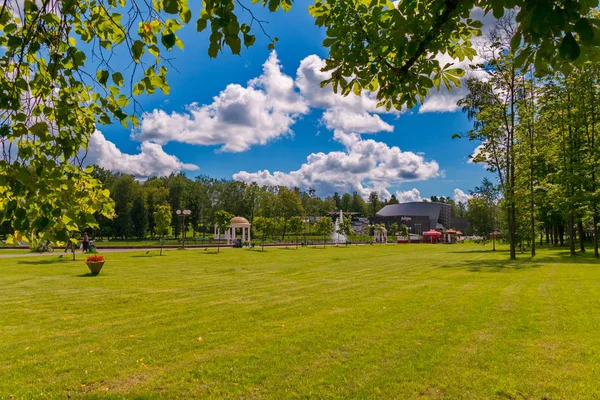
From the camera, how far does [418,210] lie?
379 ft

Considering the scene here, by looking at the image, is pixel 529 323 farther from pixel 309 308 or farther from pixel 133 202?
pixel 133 202

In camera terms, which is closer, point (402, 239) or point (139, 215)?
point (139, 215)

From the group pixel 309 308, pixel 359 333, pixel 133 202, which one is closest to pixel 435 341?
pixel 359 333

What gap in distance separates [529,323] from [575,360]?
A: 1994 millimetres

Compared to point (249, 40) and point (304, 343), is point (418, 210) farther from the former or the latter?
point (249, 40)

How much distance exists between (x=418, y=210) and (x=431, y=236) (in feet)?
122

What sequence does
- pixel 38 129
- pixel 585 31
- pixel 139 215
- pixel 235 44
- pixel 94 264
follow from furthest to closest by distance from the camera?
pixel 139 215, pixel 94 264, pixel 38 129, pixel 235 44, pixel 585 31

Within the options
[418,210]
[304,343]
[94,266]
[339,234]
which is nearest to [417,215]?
[418,210]

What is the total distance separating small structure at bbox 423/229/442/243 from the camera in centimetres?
7718

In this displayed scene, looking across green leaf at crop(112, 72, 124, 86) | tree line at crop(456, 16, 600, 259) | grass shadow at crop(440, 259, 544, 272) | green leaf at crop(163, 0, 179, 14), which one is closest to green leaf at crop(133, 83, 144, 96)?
green leaf at crop(112, 72, 124, 86)

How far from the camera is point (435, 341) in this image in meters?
6.02

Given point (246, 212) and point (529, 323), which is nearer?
point (529, 323)

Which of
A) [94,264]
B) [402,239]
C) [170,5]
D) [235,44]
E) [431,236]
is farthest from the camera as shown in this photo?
[402,239]

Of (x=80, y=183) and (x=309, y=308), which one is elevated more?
(x=80, y=183)
